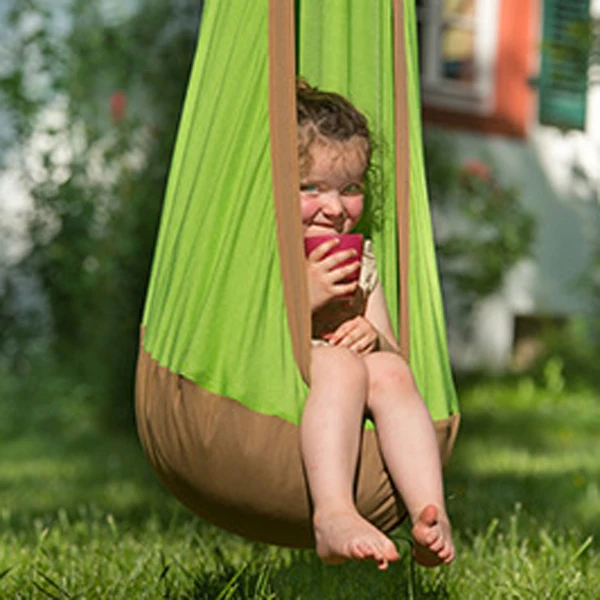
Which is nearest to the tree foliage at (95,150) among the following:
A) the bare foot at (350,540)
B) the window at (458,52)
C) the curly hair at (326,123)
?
the window at (458,52)

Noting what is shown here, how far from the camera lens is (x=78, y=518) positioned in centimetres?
383

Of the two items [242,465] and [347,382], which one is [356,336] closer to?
[347,382]

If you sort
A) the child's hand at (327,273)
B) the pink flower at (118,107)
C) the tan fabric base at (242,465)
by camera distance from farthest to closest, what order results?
the pink flower at (118,107)
the child's hand at (327,273)
the tan fabric base at (242,465)

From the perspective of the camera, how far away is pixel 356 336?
2289 mm

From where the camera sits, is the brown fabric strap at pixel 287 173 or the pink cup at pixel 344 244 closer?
the brown fabric strap at pixel 287 173

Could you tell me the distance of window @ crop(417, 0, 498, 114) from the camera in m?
8.03

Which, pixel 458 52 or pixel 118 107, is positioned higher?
pixel 458 52

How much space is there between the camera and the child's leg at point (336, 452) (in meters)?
1.94

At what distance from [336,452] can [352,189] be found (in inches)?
22.2

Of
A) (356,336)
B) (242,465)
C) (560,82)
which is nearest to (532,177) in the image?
(560,82)

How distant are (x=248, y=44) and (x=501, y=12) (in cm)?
629

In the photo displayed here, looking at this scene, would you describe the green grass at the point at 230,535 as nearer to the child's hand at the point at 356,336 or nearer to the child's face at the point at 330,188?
the child's hand at the point at 356,336

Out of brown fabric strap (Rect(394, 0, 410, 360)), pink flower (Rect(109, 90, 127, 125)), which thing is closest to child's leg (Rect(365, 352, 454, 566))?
brown fabric strap (Rect(394, 0, 410, 360))

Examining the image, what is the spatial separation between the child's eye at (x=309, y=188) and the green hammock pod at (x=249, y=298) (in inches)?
5.8
